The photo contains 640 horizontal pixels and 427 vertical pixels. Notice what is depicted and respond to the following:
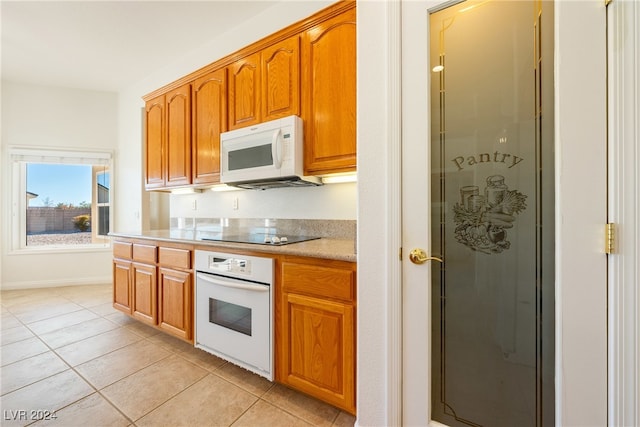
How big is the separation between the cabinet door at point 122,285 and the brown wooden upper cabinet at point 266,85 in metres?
1.75

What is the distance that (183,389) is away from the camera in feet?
5.44

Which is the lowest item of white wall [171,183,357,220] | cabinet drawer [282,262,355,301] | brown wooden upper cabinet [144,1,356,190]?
cabinet drawer [282,262,355,301]

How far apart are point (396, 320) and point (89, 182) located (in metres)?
5.13

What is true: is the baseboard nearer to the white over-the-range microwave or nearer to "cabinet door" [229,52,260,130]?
the white over-the-range microwave

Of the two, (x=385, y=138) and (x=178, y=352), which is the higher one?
(x=385, y=138)

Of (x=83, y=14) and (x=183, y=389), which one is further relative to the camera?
(x=83, y=14)

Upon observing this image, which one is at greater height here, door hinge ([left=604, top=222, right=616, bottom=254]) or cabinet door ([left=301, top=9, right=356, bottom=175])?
cabinet door ([left=301, top=9, right=356, bottom=175])

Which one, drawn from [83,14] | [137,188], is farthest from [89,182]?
[83,14]

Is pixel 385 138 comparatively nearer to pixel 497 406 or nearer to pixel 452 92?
pixel 452 92

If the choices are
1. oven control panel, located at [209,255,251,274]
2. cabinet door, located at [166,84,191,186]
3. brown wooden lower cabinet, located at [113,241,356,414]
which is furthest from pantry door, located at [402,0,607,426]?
cabinet door, located at [166,84,191,186]

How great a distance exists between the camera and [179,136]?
258 cm

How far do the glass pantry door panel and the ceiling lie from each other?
2.13 m

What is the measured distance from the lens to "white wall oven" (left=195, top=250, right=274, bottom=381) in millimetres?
1588

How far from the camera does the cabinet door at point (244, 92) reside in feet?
6.77
